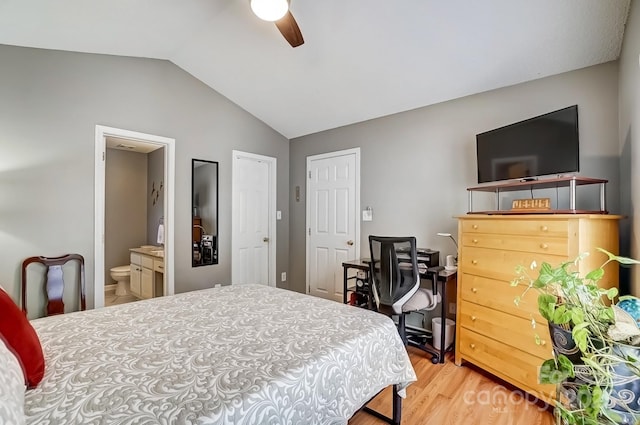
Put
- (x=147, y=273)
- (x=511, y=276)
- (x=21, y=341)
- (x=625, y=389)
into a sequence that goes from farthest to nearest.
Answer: (x=147, y=273)
(x=511, y=276)
(x=21, y=341)
(x=625, y=389)

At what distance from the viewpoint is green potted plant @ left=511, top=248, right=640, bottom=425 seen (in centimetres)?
58

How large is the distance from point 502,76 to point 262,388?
2.96m

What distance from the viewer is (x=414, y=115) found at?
3266 millimetres

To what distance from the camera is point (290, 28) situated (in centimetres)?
186

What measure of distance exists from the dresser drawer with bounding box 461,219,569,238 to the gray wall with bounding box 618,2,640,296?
335mm

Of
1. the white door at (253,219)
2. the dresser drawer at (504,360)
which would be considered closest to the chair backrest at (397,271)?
the dresser drawer at (504,360)

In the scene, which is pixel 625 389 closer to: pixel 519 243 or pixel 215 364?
pixel 215 364

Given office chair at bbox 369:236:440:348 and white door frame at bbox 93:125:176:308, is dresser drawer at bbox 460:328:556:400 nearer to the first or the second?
office chair at bbox 369:236:440:348

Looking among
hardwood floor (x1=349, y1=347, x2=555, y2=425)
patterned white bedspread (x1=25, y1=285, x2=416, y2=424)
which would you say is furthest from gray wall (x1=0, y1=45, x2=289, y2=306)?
hardwood floor (x1=349, y1=347, x2=555, y2=425)

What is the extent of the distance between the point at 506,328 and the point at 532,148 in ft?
4.43

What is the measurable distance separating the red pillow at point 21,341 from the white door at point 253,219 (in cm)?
280

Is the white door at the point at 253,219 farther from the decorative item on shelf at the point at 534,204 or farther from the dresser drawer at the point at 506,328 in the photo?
the decorative item on shelf at the point at 534,204

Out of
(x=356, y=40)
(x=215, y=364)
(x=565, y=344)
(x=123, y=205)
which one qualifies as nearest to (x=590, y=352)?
(x=565, y=344)

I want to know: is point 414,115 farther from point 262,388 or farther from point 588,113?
point 262,388
